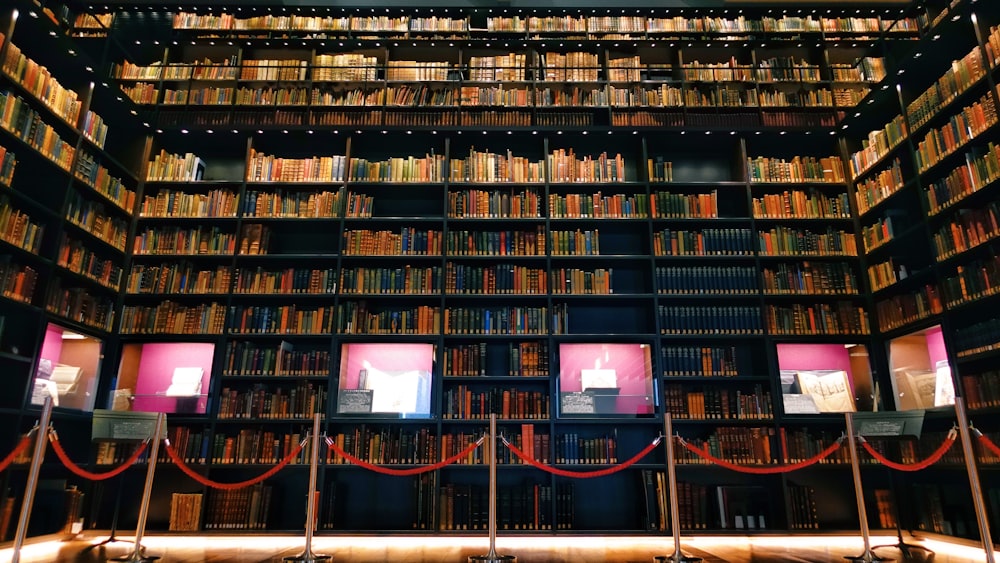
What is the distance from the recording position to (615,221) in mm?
5422

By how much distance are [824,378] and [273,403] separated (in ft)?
16.0

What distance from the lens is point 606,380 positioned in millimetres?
5051

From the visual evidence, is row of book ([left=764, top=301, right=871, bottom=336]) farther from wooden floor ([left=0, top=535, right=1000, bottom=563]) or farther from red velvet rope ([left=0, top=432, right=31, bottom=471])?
red velvet rope ([left=0, top=432, right=31, bottom=471])

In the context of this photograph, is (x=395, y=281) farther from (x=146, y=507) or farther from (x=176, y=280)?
(x=146, y=507)

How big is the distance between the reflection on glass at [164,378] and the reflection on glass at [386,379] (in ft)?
4.05

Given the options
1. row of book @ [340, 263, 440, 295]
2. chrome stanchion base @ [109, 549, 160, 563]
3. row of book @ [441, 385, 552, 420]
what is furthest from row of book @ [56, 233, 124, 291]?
row of book @ [441, 385, 552, 420]

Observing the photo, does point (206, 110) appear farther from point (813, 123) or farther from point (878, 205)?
point (878, 205)

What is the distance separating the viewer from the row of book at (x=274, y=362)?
16.4 feet

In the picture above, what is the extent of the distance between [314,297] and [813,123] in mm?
5189

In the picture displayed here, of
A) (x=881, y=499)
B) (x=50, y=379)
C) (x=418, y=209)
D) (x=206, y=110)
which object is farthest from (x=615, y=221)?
(x=50, y=379)

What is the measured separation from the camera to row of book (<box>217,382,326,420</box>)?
492cm

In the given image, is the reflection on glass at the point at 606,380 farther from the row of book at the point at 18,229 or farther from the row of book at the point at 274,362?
the row of book at the point at 18,229

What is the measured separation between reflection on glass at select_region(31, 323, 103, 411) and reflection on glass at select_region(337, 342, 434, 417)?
2075 millimetres

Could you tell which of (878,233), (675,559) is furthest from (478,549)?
(878,233)
